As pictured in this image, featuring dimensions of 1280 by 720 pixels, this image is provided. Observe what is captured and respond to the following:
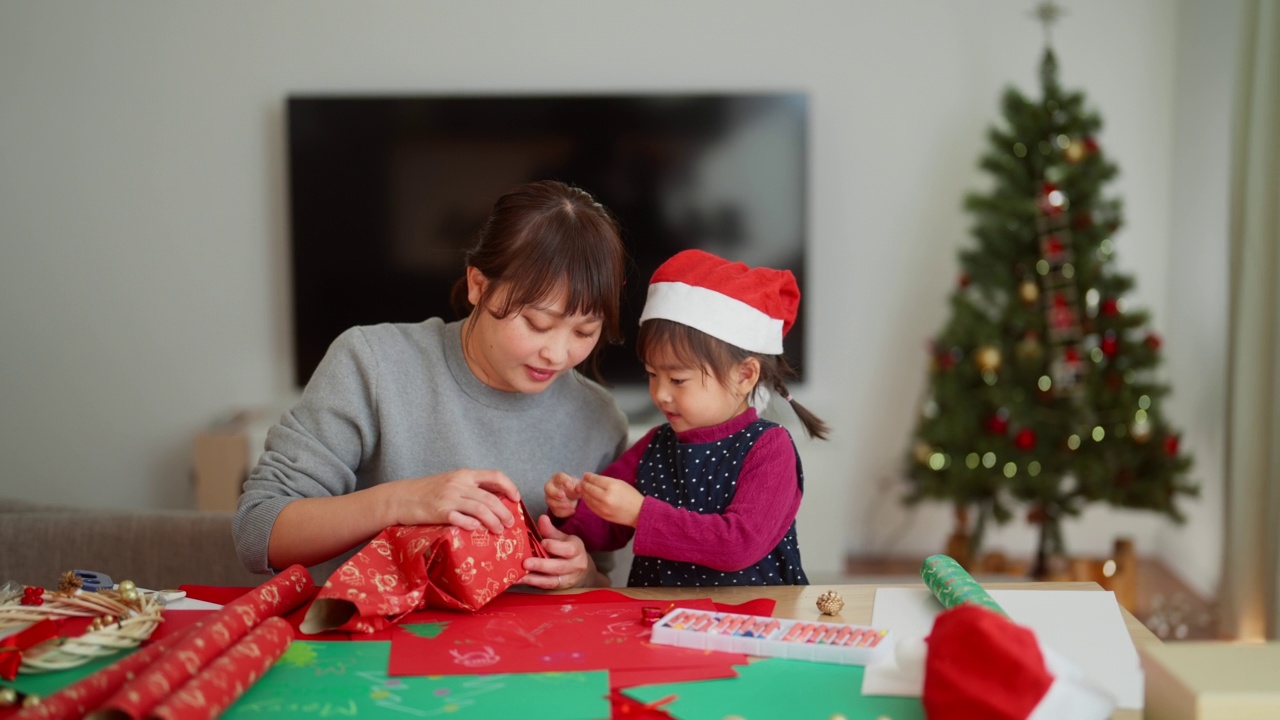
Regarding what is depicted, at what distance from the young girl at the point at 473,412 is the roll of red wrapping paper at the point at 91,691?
39 centimetres

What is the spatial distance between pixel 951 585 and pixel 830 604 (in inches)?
5.5

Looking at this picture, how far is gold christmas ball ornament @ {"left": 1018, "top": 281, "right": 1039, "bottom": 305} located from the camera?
369 cm

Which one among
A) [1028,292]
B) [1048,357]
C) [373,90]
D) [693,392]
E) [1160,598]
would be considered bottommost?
[1160,598]

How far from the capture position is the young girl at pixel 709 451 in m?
1.42

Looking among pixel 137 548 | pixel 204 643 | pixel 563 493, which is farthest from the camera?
pixel 137 548

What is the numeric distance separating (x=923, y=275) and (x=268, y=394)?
262 cm

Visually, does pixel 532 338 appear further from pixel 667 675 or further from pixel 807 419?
pixel 667 675

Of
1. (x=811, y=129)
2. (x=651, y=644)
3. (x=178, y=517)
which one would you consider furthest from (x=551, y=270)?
(x=811, y=129)

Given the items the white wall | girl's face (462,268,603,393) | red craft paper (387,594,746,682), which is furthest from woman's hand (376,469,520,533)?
the white wall

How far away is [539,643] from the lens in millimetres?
1146

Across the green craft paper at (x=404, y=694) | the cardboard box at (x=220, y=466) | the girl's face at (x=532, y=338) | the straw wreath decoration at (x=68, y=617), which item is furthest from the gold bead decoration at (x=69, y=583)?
the cardboard box at (x=220, y=466)

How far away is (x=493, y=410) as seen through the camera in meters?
1.70

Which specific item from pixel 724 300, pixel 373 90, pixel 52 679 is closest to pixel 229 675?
pixel 52 679

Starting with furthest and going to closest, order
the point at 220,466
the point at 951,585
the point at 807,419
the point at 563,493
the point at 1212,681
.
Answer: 1. the point at 220,466
2. the point at 807,419
3. the point at 563,493
4. the point at 951,585
5. the point at 1212,681
